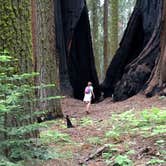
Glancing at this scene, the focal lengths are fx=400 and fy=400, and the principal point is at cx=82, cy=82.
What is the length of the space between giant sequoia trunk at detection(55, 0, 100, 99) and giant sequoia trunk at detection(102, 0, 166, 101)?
5.27ft

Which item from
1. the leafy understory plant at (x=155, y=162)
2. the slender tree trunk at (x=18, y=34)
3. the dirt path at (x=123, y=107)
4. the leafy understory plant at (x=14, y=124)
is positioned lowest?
the dirt path at (x=123, y=107)

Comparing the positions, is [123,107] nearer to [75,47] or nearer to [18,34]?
[18,34]

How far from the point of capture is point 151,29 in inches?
766

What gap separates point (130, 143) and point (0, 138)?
2.20 m

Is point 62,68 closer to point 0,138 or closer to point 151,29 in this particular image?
point 151,29

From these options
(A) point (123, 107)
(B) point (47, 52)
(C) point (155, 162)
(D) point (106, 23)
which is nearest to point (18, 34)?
(C) point (155, 162)

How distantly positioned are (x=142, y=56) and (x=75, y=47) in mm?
7020

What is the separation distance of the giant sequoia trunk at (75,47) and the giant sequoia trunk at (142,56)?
5.27 feet

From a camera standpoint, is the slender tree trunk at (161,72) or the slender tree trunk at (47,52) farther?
the slender tree trunk at (161,72)

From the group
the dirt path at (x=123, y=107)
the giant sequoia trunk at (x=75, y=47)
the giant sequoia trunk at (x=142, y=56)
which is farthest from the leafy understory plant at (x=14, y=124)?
the giant sequoia trunk at (x=75, y=47)

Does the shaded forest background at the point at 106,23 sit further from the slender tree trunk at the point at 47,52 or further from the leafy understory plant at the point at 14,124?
A: the leafy understory plant at the point at 14,124

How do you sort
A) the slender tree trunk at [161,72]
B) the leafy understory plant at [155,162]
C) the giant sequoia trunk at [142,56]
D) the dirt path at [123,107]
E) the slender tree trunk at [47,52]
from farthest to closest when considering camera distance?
the giant sequoia trunk at [142,56] → the slender tree trunk at [161,72] → the dirt path at [123,107] → the slender tree trunk at [47,52] → the leafy understory plant at [155,162]

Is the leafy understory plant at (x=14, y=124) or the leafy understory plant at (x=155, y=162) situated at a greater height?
the leafy understory plant at (x=14, y=124)

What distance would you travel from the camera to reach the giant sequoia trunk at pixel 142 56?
15023mm
